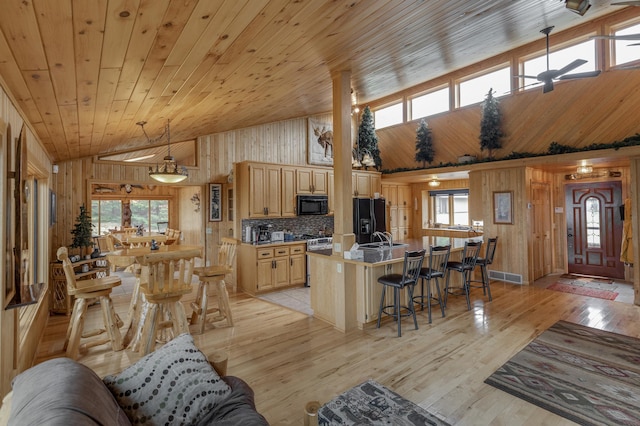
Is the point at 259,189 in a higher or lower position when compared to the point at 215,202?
higher

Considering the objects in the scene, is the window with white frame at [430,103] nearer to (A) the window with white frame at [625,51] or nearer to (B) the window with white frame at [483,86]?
(B) the window with white frame at [483,86]

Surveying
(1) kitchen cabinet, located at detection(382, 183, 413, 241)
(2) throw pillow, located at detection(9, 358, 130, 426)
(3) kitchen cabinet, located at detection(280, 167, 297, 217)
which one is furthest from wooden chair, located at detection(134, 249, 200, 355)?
(1) kitchen cabinet, located at detection(382, 183, 413, 241)

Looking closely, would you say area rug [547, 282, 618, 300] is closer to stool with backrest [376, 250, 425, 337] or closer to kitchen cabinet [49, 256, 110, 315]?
stool with backrest [376, 250, 425, 337]

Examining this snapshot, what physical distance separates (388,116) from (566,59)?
4059 mm

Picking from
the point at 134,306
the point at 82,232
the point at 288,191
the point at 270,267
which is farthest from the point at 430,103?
the point at 82,232

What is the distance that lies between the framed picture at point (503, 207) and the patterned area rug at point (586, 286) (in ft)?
4.83

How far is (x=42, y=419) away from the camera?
0.93 metres

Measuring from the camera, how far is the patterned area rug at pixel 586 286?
5523 mm

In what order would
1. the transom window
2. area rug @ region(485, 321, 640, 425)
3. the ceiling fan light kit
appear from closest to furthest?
area rug @ region(485, 321, 640, 425) → the ceiling fan light kit → the transom window

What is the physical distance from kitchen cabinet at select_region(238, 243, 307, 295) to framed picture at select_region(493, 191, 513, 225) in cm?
402

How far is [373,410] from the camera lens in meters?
2.38

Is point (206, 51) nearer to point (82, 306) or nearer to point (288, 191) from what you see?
point (82, 306)

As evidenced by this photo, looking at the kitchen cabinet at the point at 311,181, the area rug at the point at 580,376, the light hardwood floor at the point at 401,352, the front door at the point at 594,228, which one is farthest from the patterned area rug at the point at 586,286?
the kitchen cabinet at the point at 311,181

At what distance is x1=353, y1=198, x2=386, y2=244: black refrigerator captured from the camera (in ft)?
22.7
